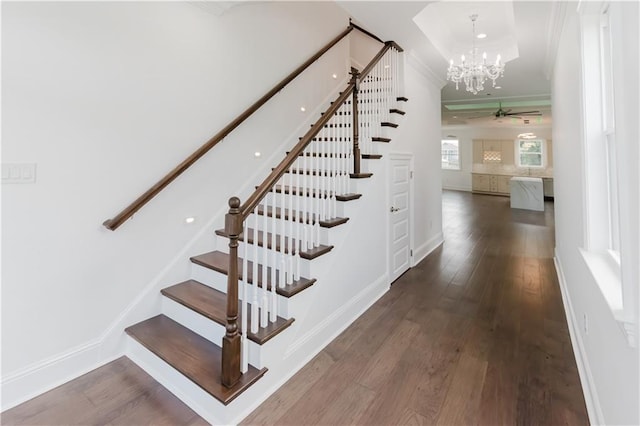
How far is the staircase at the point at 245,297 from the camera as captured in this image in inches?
70.6

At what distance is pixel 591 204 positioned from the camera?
1.95 meters

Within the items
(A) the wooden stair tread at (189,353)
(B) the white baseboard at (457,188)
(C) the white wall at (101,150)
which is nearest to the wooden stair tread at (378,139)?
(C) the white wall at (101,150)

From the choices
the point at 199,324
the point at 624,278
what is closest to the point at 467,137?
the point at 624,278

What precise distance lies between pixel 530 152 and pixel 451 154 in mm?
3114

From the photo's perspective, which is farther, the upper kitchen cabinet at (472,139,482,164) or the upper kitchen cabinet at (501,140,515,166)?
the upper kitchen cabinet at (472,139,482,164)

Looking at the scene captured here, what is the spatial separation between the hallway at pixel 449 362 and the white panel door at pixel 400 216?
253 millimetres

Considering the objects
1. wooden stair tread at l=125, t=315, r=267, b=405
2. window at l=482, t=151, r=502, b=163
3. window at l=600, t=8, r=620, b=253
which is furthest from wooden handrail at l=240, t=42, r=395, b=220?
window at l=482, t=151, r=502, b=163

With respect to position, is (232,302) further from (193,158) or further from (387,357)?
(193,158)

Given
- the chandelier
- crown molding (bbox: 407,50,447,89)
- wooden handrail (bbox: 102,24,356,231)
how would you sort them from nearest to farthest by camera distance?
wooden handrail (bbox: 102,24,356,231) < the chandelier < crown molding (bbox: 407,50,447,89)

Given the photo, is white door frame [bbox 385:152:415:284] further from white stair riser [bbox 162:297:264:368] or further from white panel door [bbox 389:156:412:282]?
white stair riser [bbox 162:297:264:368]

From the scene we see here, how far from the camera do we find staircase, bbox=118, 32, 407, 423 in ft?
5.88

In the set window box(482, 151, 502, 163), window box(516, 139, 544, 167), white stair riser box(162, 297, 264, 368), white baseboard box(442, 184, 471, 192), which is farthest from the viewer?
white baseboard box(442, 184, 471, 192)

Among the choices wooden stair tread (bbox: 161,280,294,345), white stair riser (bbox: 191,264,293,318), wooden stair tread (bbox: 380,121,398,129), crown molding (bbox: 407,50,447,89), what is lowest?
wooden stair tread (bbox: 161,280,294,345)

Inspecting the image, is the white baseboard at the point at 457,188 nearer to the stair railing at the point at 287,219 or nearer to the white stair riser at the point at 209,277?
the stair railing at the point at 287,219
